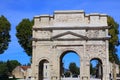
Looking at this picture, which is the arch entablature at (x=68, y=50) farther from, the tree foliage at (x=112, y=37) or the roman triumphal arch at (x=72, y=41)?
the tree foliage at (x=112, y=37)

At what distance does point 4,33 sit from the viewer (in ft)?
186

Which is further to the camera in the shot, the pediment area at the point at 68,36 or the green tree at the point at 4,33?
the green tree at the point at 4,33

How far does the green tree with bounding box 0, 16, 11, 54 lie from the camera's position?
55866mm

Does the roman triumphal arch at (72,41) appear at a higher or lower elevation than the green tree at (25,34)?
lower

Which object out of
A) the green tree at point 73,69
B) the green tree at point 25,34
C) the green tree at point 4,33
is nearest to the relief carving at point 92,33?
the green tree at point 4,33

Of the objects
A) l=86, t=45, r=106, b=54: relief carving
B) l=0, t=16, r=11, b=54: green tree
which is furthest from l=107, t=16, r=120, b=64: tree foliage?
l=0, t=16, r=11, b=54: green tree

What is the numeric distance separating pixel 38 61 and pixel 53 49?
221 cm

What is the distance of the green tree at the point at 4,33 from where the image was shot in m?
55.9

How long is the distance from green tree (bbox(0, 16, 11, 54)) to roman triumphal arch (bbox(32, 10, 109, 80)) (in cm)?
1671

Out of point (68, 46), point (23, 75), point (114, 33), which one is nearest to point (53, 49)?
point (68, 46)

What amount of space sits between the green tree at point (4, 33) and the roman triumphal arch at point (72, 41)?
16.7 metres

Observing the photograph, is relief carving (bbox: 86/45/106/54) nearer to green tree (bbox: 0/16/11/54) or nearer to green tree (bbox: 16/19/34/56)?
green tree (bbox: 0/16/11/54)

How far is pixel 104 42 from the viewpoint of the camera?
129 feet

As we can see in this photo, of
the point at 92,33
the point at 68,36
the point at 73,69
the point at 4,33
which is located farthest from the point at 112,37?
the point at 73,69
